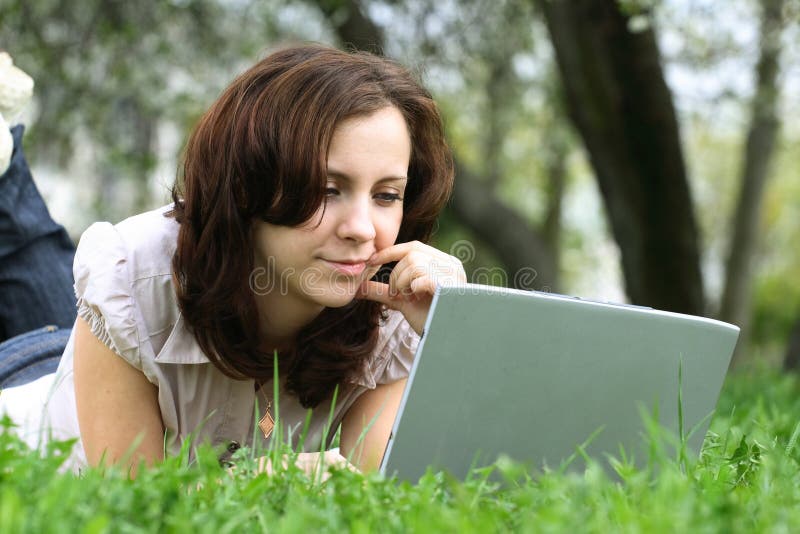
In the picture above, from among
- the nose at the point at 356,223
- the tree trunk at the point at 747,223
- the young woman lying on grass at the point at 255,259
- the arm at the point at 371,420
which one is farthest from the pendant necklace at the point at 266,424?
the tree trunk at the point at 747,223

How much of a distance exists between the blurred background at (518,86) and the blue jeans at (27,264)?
77 cm

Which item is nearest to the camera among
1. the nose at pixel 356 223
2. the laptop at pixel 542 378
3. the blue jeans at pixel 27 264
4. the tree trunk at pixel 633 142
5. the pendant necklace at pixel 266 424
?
the laptop at pixel 542 378

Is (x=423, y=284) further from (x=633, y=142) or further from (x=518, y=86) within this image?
(x=518, y=86)

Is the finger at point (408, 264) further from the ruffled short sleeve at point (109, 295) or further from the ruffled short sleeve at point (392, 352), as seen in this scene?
the ruffled short sleeve at point (109, 295)

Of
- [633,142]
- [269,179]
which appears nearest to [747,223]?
[633,142]

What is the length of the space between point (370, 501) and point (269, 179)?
2.80 feet

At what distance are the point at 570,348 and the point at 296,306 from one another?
866mm

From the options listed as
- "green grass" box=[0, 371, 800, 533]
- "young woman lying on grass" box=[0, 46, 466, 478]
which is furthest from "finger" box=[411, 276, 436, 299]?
"green grass" box=[0, 371, 800, 533]

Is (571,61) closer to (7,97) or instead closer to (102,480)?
(7,97)

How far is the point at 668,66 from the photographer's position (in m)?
7.36

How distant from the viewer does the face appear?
6.77 feet

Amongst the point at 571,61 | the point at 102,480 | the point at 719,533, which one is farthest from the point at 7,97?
the point at 571,61

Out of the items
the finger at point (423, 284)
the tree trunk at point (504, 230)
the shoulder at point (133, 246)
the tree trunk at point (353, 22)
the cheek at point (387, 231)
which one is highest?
the tree trunk at point (353, 22)

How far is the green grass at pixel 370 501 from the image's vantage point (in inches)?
51.4
